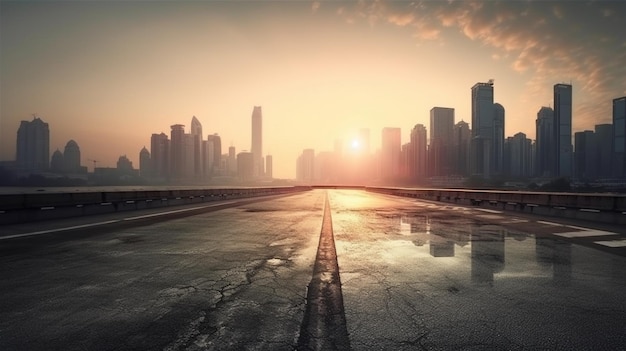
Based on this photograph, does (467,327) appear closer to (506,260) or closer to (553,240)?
(506,260)

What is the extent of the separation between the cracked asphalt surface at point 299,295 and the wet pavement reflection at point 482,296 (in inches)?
0.7

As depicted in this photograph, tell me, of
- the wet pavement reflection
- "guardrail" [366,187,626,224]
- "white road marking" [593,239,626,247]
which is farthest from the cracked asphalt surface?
"guardrail" [366,187,626,224]

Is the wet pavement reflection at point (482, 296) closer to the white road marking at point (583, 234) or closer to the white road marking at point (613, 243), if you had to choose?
the white road marking at point (613, 243)

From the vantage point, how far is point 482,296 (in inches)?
171

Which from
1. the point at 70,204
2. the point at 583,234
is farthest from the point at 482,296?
the point at 70,204

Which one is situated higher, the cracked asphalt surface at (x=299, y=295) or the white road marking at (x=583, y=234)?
the cracked asphalt surface at (x=299, y=295)

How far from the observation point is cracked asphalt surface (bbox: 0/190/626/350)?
122 inches

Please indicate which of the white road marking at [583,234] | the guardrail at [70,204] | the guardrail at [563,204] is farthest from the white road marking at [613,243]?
the guardrail at [70,204]

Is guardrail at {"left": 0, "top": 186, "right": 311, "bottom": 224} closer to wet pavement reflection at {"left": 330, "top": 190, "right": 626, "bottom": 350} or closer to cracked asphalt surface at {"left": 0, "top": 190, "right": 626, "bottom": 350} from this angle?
cracked asphalt surface at {"left": 0, "top": 190, "right": 626, "bottom": 350}

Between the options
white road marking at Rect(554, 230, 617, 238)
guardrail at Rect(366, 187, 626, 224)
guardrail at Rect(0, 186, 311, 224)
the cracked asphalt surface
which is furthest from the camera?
guardrail at Rect(366, 187, 626, 224)

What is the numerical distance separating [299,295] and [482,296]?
2208 mm

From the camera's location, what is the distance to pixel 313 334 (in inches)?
124

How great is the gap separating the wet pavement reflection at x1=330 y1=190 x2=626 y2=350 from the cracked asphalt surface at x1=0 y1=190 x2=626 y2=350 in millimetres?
19

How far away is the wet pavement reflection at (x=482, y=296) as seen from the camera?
313cm
